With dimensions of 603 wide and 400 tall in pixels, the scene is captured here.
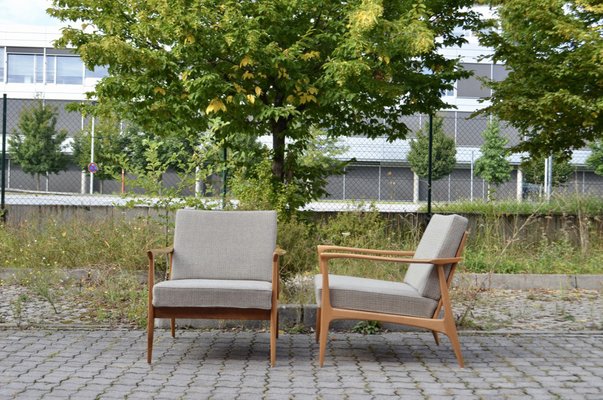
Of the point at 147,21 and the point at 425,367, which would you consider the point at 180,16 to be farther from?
the point at 425,367

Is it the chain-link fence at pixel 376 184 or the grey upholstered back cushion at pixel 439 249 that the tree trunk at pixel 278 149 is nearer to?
the chain-link fence at pixel 376 184

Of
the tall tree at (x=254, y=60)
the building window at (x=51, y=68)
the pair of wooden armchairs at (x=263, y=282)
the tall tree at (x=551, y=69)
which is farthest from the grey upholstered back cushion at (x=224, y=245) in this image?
the building window at (x=51, y=68)

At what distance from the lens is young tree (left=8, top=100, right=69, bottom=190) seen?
29.1 metres

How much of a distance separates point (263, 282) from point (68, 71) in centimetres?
4574

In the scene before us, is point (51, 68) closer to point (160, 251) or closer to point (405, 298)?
point (160, 251)

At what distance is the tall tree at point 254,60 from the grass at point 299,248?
1.64 meters

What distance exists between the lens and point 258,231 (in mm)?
7453

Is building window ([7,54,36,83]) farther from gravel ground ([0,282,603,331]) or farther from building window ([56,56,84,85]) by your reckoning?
gravel ground ([0,282,603,331])

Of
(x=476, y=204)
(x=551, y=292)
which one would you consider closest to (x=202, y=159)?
(x=551, y=292)

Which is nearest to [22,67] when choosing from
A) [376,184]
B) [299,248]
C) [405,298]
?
[376,184]

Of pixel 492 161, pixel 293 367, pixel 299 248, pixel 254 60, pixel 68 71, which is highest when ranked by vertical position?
pixel 68 71

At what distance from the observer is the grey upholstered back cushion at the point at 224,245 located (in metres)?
7.32

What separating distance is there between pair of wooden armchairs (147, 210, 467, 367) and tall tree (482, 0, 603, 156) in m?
7.29

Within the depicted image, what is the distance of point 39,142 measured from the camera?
33.2 m
